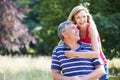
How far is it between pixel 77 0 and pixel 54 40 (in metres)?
2.90

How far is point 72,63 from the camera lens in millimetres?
4363

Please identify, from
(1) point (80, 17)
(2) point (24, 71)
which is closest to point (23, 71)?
(2) point (24, 71)

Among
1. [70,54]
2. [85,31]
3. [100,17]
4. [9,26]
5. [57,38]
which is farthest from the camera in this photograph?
[9,26]

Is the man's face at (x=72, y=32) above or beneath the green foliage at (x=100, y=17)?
above

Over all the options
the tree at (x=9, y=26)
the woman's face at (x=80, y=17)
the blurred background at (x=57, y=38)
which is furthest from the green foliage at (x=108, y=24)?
the tree at (x=9, y=26)

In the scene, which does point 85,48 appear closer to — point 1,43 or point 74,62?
point 74,62

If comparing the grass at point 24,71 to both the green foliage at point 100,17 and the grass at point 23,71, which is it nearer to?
the grass at point 23,71

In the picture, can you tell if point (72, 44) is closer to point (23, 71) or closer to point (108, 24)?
point (23, 71)

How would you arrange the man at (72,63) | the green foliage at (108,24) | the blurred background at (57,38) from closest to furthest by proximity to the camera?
the man at (72,63) < the blurred background at (57,38) < the green foliage at (108,24)

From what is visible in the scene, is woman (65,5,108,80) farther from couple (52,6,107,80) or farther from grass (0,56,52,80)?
grass (0,56,52,80)

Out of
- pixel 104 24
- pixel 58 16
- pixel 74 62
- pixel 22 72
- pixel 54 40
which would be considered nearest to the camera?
pixel 74 62

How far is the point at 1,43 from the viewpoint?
23.5 metres

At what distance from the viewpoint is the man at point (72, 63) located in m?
4.34

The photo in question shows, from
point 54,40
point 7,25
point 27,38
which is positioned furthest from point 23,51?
point 54,40
